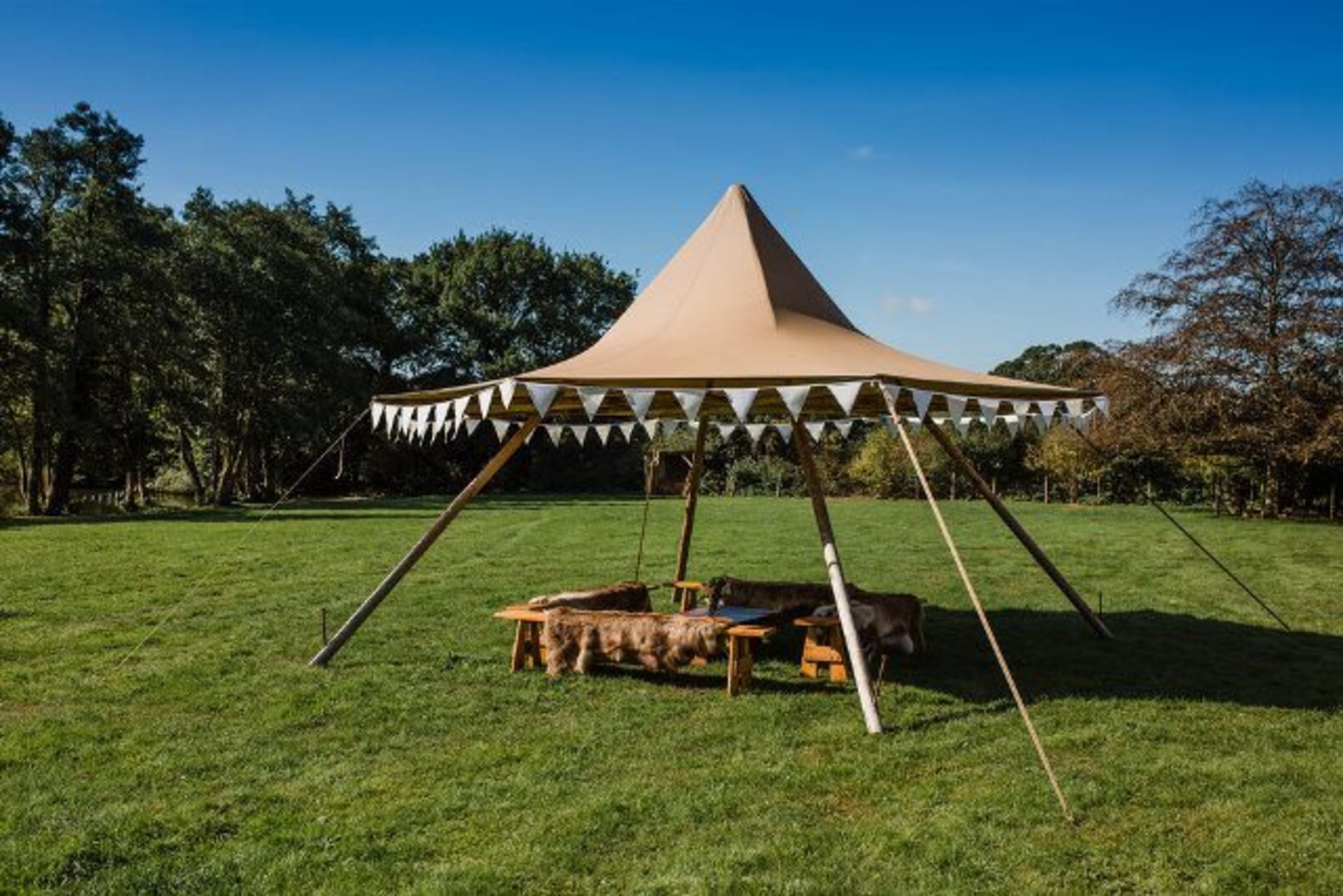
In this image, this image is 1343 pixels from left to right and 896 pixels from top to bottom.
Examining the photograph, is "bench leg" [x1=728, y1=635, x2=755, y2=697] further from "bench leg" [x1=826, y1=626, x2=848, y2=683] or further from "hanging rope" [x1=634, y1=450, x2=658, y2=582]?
"hanging rope" [x1=634, y1=450, x2=658, y2=582]

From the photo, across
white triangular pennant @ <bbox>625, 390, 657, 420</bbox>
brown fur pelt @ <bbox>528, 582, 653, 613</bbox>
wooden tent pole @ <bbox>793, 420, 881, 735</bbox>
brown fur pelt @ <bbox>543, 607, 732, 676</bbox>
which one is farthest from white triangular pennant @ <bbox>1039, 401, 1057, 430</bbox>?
brown fur pelt @ <bbox>528, 582, 653, 613</bbox>

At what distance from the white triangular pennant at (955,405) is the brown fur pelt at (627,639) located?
243 centimetres

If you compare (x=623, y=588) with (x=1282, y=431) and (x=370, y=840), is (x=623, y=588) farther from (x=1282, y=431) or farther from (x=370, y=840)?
(x=1282, y=431)

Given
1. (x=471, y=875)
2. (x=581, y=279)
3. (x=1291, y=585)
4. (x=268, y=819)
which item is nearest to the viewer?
(x=471, y=875)

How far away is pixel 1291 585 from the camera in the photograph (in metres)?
14.2

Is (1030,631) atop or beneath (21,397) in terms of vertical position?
beneath

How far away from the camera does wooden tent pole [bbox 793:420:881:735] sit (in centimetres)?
665

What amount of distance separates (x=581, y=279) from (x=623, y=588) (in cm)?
4212

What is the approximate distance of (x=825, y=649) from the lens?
26.6 ft

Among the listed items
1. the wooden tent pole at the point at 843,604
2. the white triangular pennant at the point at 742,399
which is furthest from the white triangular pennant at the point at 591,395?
the wooden tent pole at the point at 843,604

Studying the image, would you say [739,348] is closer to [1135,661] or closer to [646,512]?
[646,512]

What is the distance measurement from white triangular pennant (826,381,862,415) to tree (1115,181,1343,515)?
79.6ft

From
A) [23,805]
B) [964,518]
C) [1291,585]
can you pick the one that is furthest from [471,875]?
[964,518]

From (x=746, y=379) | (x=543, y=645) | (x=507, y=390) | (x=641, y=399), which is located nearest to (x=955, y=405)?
(x=746, y=379)
